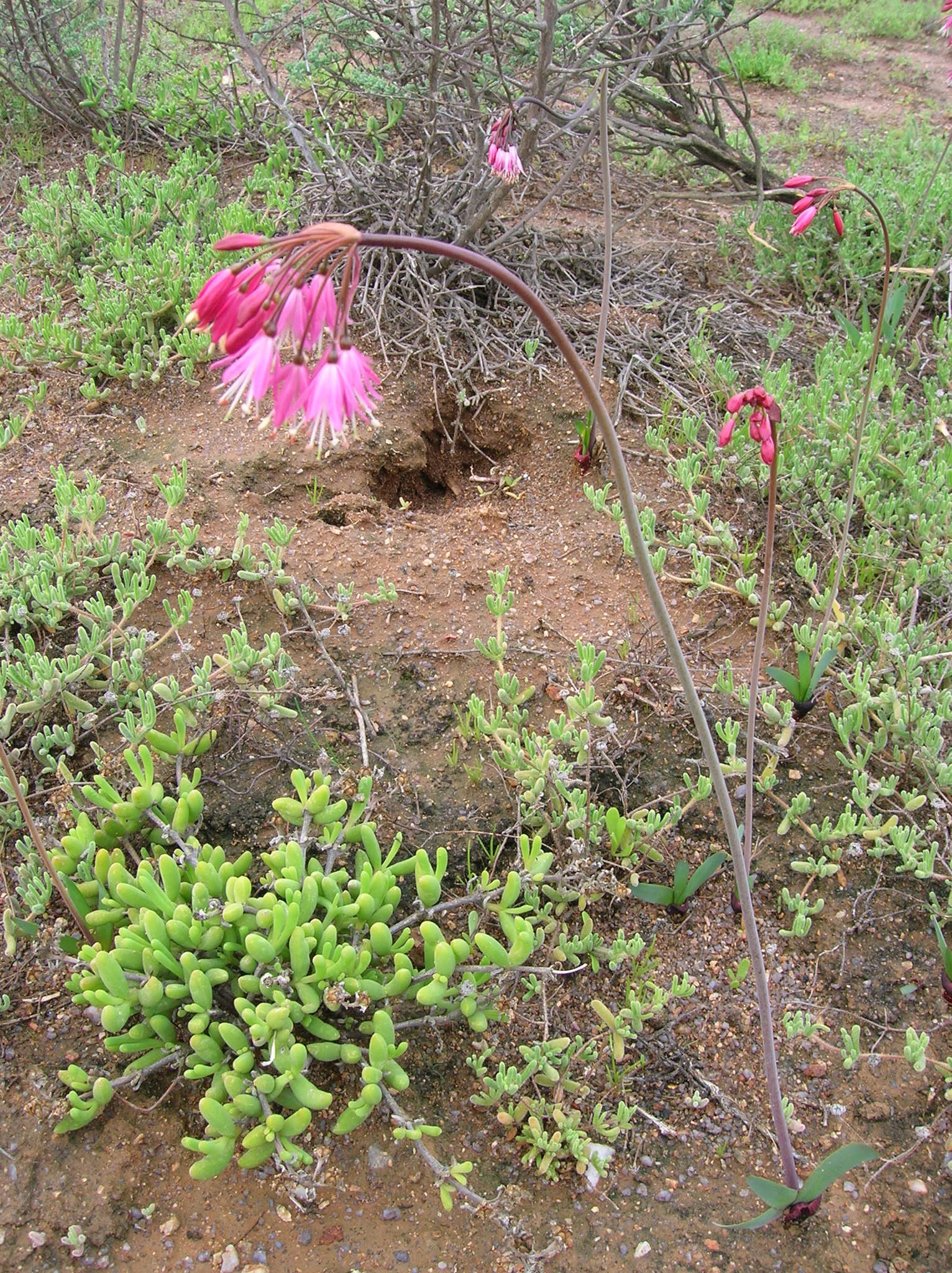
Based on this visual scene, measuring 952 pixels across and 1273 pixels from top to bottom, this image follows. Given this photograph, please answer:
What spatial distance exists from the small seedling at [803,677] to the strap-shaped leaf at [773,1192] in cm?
125

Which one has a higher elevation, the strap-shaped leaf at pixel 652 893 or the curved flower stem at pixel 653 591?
the curved flower stem at pixel 653 591

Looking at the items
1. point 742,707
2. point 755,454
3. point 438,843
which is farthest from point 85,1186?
point 755,454

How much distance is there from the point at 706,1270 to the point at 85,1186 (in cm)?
128

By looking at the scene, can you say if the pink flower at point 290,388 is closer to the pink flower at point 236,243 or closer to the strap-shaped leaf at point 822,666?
the pink flower at point 236,243

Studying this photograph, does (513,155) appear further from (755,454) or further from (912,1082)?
(912,1082)

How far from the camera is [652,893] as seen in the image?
7.45 feet

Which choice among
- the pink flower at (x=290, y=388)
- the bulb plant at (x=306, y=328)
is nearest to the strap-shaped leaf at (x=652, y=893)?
the bulb plant at (x=306, y=328)

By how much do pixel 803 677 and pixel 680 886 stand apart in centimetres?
72

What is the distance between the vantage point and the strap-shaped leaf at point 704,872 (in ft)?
7.47

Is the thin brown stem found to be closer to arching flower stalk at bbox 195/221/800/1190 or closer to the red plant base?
arching flower stalk at bbox 195/221/800/1190

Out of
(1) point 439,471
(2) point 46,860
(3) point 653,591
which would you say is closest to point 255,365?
(3) point 653,591

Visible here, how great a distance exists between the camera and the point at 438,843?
257 centimetres

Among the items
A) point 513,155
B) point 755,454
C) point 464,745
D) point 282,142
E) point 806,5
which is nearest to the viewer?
point 464,745

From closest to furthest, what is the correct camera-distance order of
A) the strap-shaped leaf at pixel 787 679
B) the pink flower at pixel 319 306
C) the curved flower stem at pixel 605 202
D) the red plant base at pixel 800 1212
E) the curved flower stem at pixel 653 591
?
the curved flower stem at pixel 653 591 < the pink flower at pixel 319 306 < the red plant base at pixel 800 1212 < the strap-shaped leaf at pixel 787 679 < the curved flower stem at pixel 605 202
